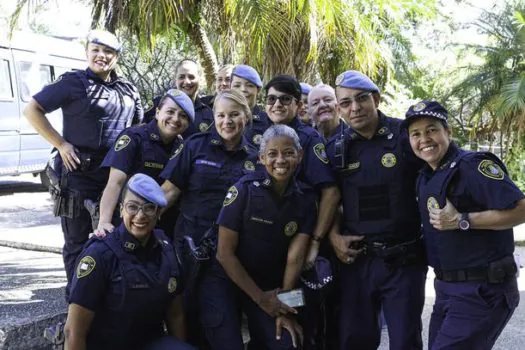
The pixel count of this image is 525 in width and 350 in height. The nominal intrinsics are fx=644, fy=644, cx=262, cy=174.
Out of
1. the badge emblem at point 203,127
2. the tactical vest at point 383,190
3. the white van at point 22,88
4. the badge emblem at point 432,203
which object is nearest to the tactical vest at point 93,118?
the badge emblem at point 203,127

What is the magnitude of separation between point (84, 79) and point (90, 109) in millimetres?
228

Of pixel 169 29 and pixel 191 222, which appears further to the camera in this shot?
pixel 169 29

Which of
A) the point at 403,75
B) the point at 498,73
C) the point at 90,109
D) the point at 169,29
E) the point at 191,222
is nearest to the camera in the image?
the point at 191,222

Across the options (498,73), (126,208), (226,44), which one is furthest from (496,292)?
(498,73)

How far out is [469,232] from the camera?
129 inches

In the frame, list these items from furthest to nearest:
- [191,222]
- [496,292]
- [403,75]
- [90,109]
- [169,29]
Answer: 1. [403,75]
2. [169,29]
3. [90,109]
4. [191,222]
5. [496,292]

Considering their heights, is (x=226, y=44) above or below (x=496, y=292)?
above

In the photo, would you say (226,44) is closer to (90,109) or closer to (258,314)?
(90,109)

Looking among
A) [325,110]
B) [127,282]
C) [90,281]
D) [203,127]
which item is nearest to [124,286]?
[127,282]

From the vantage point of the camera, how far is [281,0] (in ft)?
22.9

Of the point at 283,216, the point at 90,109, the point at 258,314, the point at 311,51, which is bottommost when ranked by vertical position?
the point at 258,314

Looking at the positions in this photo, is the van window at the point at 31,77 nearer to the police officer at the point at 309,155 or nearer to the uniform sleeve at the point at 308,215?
the police officer at the point at 309,155

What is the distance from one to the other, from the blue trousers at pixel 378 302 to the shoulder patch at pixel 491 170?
2.65 ft

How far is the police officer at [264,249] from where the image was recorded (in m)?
3.69
